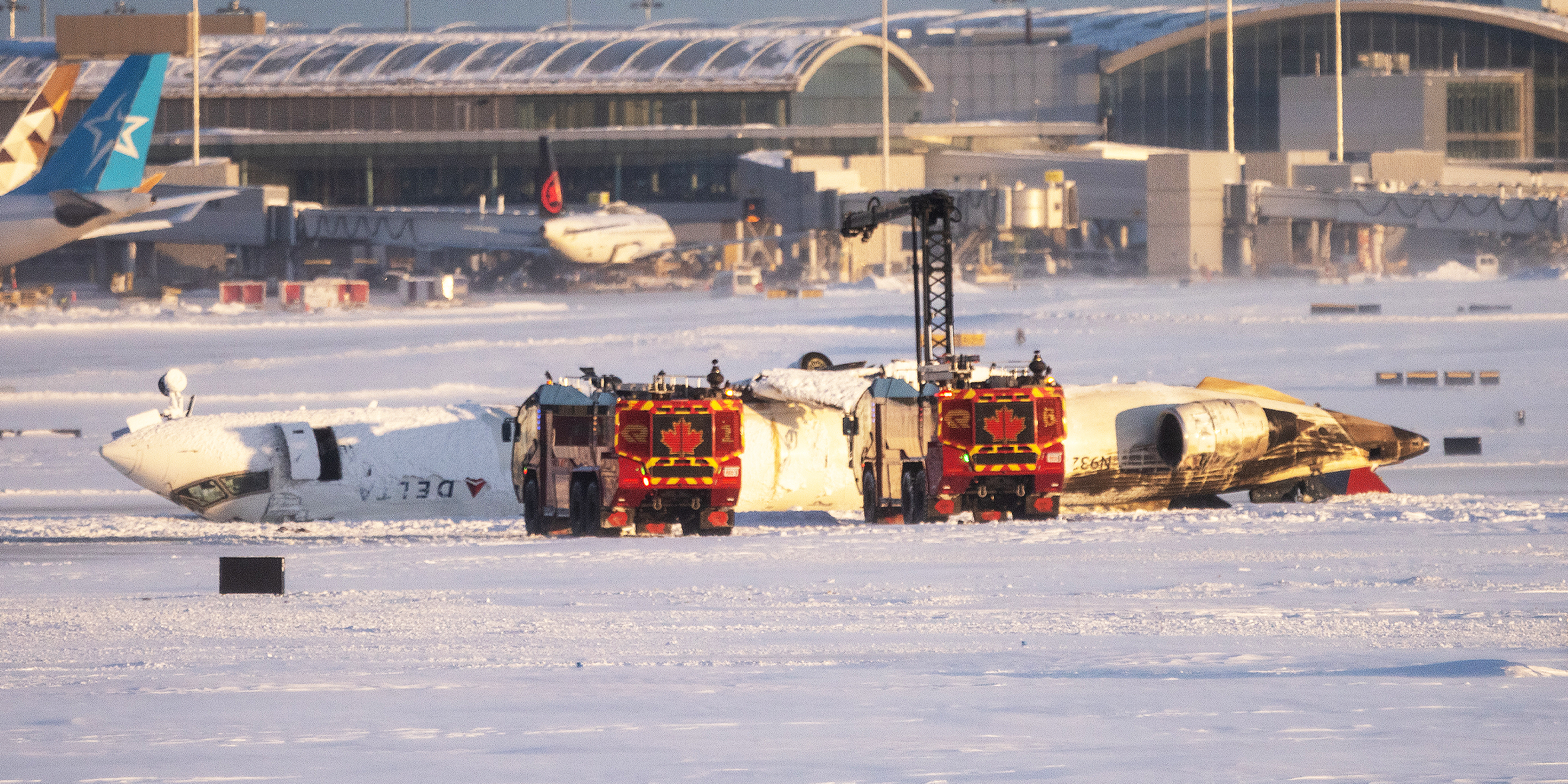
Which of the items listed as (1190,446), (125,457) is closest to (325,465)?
(125,457)

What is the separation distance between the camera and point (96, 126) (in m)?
71.5

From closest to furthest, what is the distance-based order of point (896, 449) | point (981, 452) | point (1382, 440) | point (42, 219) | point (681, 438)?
point (681, 438) < point (981, 452) < point (896, 449) < point (1382, 440) < point (42, 219)

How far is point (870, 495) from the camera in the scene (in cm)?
3962

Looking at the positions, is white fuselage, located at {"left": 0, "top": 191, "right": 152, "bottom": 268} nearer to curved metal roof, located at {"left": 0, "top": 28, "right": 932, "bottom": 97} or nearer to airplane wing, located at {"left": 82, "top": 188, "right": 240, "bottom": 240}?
airplane wing, located at {"left": 82, "top": 188, "right": 240, "bottom": 240}

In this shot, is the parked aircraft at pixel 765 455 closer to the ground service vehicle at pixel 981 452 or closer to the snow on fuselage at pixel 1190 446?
the snow on fuselage at pixel 1190 446

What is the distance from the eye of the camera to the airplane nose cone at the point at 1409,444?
4312cm

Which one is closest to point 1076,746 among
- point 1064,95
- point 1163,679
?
point 1163,679

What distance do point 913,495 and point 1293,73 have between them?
4927 inches

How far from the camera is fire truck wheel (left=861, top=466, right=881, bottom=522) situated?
129ft

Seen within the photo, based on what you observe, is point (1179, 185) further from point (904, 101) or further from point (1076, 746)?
point (1076, 746)

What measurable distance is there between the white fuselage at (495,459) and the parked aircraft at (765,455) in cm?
3

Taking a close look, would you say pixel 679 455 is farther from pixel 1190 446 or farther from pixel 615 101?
pixel 615 101

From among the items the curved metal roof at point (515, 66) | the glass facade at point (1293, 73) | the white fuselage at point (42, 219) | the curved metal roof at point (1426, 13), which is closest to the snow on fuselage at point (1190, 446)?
the white fuselage at point (42, 219)

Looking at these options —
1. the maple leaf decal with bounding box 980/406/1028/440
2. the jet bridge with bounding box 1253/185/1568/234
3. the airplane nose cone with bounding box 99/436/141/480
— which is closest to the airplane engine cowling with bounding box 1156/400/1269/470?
the maple leaf decal with bounding box 980/406/1028/440
